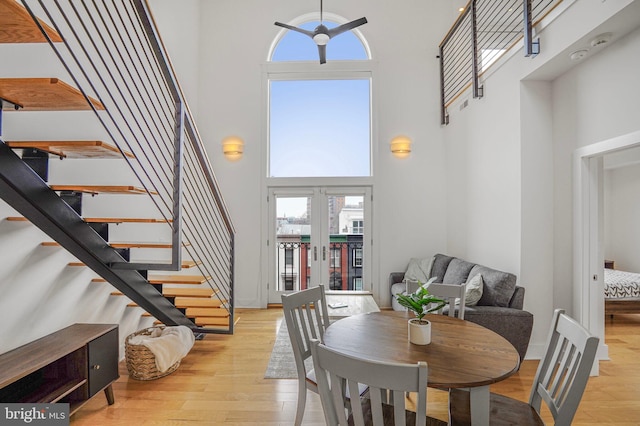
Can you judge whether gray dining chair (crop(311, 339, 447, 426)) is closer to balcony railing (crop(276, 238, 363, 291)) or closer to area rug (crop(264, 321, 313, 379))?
area rug (crop(264, 321, 313, 379))

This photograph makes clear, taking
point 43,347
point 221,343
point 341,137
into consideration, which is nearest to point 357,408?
point 43,347

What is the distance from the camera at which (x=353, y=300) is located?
4.29 meters

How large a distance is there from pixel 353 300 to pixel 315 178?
208 cm

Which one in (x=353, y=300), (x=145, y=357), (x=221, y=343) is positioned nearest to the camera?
(x=145, y=357)

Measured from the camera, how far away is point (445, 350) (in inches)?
68.2

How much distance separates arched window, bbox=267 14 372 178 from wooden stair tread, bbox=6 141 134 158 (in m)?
3.51

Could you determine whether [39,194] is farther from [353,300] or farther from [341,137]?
[341,137]

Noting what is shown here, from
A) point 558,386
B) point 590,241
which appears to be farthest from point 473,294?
point 558,386

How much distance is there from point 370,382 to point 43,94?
1938mm

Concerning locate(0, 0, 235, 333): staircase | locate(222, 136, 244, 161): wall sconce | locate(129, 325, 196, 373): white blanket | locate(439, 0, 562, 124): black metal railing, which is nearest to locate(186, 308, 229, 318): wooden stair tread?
locate(0, 0, 235, 333): staircase

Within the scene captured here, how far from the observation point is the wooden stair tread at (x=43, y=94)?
148 cm

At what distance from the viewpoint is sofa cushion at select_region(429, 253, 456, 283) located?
15.2ft

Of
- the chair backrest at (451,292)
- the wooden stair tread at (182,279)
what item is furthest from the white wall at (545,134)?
the wooden stair tread at (182,279)

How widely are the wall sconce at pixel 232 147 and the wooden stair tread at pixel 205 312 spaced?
2.56m
